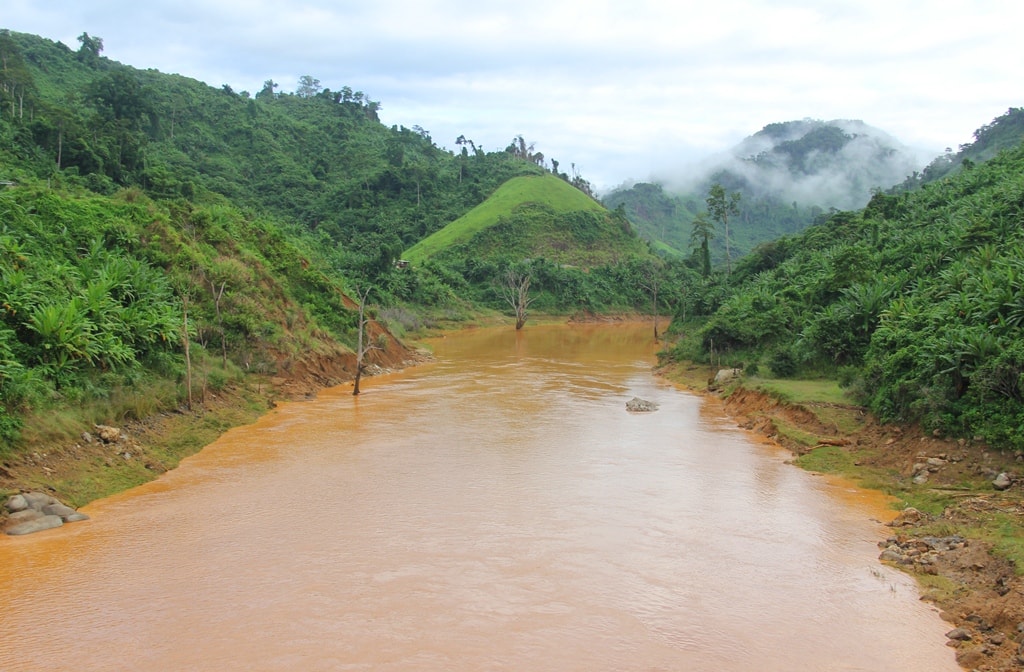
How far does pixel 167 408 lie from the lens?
62.5ft

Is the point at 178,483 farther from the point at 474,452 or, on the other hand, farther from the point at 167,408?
the point at 474,452

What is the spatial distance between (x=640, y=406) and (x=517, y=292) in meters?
48.2

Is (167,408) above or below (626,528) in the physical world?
above

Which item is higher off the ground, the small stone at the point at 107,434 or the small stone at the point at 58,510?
the small stone at the point at 107,434

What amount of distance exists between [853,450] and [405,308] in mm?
44611

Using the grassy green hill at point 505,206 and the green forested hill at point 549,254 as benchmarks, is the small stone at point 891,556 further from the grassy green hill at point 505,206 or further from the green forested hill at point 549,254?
the grassy green hill at point 505,206

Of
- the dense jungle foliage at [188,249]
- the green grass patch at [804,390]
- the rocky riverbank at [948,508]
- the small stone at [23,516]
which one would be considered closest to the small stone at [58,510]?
the small stone at [23,516]

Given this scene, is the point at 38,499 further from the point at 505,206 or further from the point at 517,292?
the point at 505,206

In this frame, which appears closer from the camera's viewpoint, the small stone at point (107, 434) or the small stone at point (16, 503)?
the small stone at point (16, 503)

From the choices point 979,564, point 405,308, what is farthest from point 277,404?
point 405,308

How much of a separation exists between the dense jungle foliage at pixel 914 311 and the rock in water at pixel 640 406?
5.09 m

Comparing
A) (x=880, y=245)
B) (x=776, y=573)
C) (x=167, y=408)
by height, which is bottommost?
(x=776, y=573)

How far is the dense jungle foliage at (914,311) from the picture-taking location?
1535cm

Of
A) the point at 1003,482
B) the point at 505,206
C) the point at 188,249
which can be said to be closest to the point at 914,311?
the point at 1003,482
